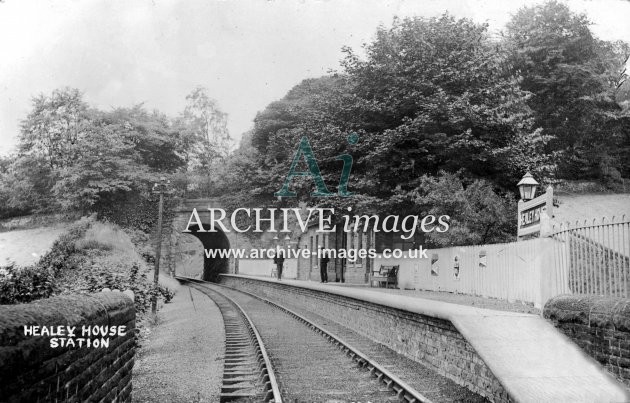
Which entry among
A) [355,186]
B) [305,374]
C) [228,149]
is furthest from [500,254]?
[228,149]

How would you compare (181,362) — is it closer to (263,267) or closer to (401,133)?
(401,133)

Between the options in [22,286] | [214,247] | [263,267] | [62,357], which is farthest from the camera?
[214,247]

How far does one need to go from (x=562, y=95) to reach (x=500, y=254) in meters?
22.4

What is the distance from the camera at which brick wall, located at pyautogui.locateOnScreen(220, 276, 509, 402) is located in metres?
6.34

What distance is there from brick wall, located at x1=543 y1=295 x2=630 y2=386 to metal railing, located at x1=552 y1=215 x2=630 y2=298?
294 millimetres

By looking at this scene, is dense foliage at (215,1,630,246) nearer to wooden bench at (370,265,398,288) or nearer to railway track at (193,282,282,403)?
wooden bench at (370,265,398,288)

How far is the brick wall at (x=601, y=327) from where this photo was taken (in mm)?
5148

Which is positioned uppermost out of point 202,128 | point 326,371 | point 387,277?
point 202,128

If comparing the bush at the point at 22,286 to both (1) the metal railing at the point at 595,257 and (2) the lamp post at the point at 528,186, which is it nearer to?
(1) the metal railing at the point at 595,257

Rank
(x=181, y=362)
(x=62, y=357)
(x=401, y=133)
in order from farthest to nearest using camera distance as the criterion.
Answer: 1. (x=401, y=133)
2. (x=181, y=362)
3. (x=62, y=357)

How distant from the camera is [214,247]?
46.4 metres

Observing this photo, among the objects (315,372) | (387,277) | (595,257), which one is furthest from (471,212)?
(595,257)

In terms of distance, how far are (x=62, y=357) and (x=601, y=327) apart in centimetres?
477

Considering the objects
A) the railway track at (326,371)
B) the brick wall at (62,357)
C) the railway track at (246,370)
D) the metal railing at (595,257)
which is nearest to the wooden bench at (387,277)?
the railway track at (326,371)
